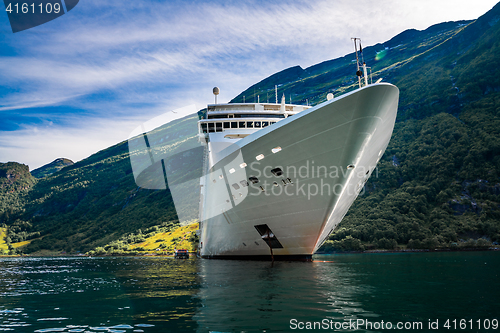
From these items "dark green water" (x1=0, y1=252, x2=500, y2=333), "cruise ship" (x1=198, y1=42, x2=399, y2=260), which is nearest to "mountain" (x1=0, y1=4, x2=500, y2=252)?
"cruise ship" (x1=198, y1=42, x2=399, y2=260)

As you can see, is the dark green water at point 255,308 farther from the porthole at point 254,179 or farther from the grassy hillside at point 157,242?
the grassy hillside at point 157,242

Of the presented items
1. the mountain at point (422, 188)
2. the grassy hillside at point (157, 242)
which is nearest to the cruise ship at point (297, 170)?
the mountain at point (422, 188)

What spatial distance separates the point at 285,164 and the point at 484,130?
98.2 meters

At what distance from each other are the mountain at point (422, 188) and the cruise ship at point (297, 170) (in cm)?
5150

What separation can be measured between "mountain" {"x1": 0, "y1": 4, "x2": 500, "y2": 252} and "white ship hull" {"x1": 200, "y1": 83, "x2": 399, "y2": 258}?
170ft

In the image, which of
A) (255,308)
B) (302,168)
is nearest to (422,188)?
(302,168)

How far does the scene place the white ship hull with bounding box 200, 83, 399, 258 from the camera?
13.2 m

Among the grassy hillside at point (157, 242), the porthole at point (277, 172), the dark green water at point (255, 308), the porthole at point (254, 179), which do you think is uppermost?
the porthole at point (277, 172)

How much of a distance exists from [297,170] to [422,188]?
77.3 m

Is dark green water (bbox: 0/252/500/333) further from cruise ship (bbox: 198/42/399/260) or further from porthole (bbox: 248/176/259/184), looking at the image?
porthole (bbox: 248/176/259/184)

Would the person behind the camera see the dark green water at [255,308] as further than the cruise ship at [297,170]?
No

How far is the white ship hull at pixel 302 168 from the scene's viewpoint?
13.2 m

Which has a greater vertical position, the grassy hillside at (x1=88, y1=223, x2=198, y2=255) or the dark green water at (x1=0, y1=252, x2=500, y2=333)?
the dark green water at (x1=0, y1=252, x2=500, y2=333)

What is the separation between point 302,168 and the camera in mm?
14867
